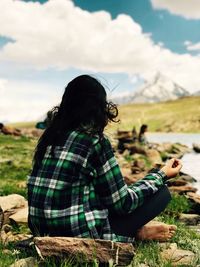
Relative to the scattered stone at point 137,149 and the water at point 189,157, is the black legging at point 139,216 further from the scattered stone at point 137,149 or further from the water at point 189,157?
the scattered stone at point 137,149

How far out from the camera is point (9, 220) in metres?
8.64

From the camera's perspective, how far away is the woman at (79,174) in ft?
18.3

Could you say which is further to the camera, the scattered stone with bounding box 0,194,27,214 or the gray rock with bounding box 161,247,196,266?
the scattered stone with bounding box 0,194,27,214

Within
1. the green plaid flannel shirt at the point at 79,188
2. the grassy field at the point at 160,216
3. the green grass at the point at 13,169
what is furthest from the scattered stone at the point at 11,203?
the green plaid flannel shirt at the point at 79,188

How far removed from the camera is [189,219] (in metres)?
10.1

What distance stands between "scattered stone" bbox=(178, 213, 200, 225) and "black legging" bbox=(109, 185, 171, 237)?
3.82m

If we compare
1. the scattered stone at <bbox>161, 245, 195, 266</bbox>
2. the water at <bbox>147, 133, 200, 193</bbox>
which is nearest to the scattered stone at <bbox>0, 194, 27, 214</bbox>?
the scattered stone at <bbox>161, 245, 195, 266</bbox>

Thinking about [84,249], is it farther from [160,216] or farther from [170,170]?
[160,216]

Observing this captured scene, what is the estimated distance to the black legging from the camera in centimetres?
602

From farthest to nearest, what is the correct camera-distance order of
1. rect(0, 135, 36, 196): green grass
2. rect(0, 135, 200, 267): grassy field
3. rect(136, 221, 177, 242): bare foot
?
rect(0, 135, 36, 196): green grass → rect(136, 221, 177, 242): bare foot → rect(0, 135, 200, 267): grassy field

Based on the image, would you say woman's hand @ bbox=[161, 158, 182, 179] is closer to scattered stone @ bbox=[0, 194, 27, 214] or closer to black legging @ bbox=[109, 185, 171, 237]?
black legging @ bbox=[109, 185, 171, 237]

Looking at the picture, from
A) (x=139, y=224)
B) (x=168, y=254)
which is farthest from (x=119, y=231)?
(x=168, y=254)

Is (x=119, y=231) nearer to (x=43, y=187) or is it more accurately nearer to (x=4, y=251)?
(x=43, y=187)

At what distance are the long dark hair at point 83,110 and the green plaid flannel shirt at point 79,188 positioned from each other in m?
0.10
